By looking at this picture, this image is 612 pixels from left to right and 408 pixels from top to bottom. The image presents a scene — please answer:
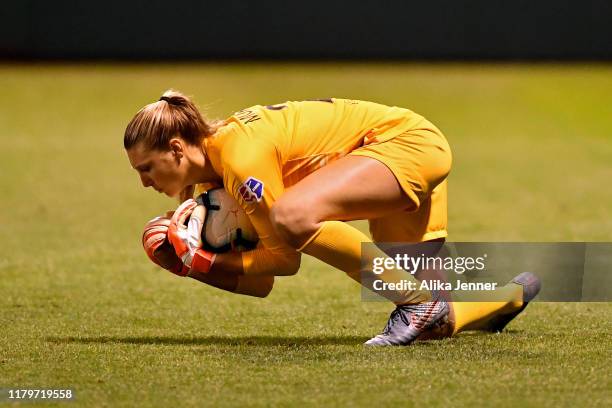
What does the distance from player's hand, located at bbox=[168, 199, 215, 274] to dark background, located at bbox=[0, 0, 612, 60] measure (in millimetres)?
12269

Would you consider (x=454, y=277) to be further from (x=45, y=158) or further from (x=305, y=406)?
(x=45, y=158)

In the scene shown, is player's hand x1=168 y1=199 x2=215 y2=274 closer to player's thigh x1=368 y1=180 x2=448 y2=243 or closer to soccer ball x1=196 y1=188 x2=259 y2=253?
soccer ball x1=196 y1=188 x2=259 y2=253

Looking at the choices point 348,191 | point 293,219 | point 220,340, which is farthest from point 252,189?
point 220,340

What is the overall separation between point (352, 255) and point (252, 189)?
397mm

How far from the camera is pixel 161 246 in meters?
3.92

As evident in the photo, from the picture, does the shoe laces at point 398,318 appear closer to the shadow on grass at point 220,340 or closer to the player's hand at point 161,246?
the shadow on grass at point 220,340

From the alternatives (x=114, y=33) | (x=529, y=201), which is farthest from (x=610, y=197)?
(x=114, y=33)

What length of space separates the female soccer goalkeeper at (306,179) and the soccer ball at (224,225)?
0.15 ft

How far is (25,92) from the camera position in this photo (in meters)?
14.0

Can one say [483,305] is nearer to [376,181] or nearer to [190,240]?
[376,181]

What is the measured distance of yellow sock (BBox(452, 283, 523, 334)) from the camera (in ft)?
12.8

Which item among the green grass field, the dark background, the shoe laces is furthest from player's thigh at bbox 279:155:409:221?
the dark background

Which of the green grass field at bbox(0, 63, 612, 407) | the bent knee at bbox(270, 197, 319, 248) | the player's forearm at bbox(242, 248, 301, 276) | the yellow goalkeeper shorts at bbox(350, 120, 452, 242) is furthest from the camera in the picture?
the player's forearm at bbox(242, 248, 301, 276)

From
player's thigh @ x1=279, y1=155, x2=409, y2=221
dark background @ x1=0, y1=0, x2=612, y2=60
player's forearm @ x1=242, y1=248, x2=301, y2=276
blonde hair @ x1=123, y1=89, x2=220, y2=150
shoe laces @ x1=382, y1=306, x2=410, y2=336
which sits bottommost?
shoe laces @ x1=382, y1=306, x2=410, y2=336
